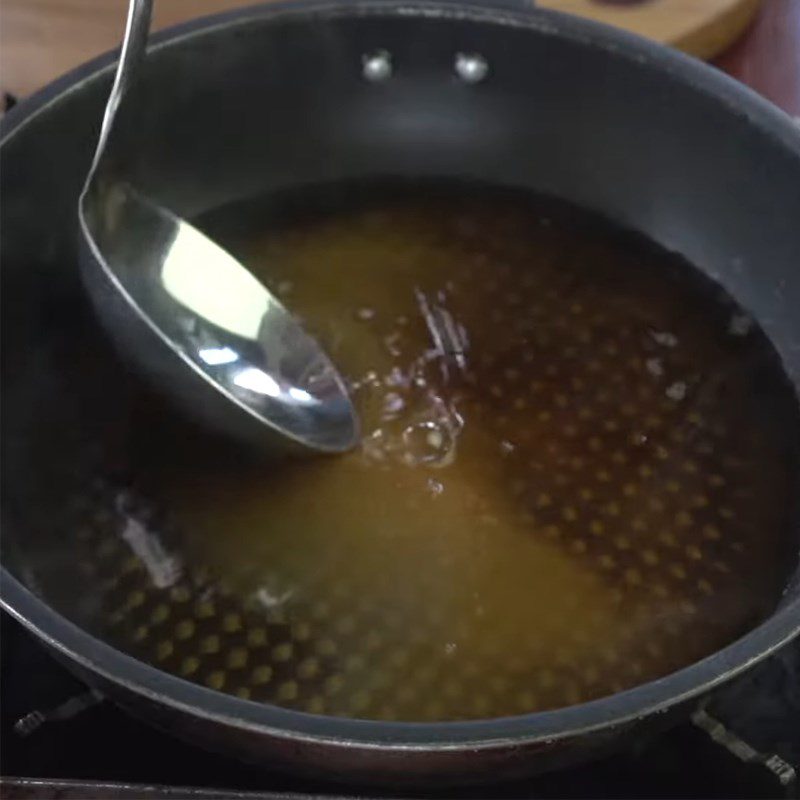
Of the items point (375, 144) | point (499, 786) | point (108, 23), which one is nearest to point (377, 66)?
point (375, 144)

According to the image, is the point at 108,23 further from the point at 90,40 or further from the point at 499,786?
the point at 499,786

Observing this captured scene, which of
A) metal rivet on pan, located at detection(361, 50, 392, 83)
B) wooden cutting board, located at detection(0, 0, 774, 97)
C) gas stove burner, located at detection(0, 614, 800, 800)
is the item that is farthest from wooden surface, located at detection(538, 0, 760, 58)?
gas stove burner, located at detection(0, 614, 800, 800)

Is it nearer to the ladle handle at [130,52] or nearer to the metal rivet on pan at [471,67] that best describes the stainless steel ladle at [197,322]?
the ladle handle at [130,52]

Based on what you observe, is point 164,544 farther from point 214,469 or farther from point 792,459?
point 792,459

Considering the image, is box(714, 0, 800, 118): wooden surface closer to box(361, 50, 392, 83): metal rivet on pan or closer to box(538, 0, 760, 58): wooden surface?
box(538, 0, 760, 58): wooden surface

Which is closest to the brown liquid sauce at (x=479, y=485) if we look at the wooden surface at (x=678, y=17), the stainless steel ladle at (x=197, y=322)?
the stainless steel ladle at (x=197, y=322)

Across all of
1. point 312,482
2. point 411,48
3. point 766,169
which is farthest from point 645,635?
point 411,48
